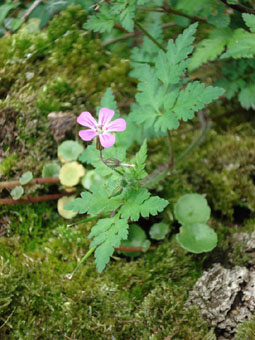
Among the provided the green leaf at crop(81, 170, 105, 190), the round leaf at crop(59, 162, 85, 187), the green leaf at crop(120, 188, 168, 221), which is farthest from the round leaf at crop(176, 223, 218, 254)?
the round leaf at crop(59, 162, 85, 187)

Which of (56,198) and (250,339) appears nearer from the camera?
(250,339)

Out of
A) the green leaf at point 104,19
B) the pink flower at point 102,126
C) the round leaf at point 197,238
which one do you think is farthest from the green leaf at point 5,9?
the round leaf at point 197,238

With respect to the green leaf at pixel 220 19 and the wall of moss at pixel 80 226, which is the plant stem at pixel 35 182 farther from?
the green leaf at pixel 220 19

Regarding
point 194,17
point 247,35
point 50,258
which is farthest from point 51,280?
point 194,17

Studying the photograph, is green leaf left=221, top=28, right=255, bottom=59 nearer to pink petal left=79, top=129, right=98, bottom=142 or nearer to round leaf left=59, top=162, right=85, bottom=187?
pink petal left=79, top=129, right=98, bottom=142

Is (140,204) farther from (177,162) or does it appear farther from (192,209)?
(177,162)

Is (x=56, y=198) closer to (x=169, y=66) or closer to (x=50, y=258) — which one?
(x=50, y=258)
